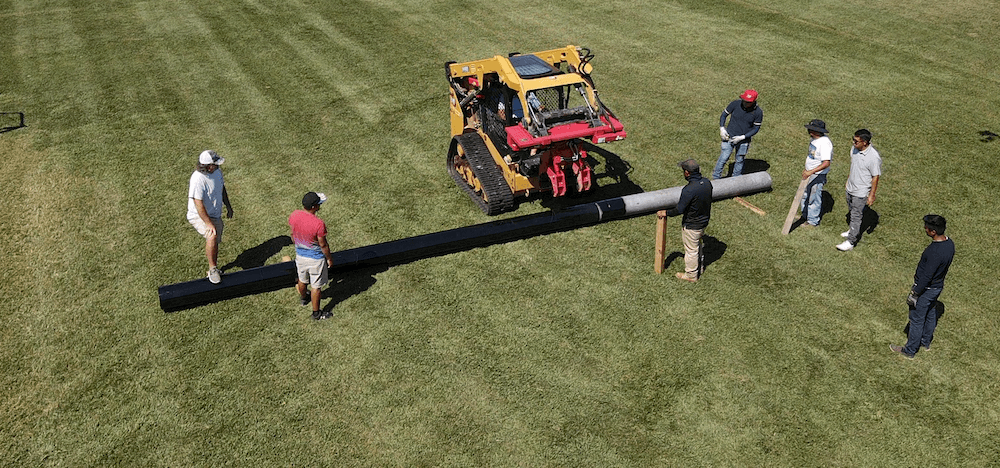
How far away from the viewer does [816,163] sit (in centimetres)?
1056

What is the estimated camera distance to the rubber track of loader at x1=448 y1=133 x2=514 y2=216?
36.6 feet

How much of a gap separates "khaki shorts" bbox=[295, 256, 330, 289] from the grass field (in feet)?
1.98

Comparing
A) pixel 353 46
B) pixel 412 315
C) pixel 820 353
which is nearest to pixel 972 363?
pixel 820 353

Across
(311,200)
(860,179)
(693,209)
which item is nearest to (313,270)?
(311,200)

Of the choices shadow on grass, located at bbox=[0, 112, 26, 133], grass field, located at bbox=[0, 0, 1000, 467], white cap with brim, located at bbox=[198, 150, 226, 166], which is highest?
white cap with brim, located at bbox=[198, 150, 226, 166]

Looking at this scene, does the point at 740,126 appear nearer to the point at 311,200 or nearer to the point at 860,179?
the point at 860,179

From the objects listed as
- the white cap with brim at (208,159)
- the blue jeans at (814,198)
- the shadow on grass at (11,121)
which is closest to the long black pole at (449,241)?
the blue jeans at (814,198)

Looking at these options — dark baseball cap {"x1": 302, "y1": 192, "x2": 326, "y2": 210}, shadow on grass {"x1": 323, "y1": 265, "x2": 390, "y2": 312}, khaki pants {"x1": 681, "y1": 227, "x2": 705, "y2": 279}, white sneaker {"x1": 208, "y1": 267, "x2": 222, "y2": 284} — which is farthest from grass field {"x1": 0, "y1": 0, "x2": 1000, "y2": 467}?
dark baseball cap {"x1": 302, "y1": 192, "x2": 326, "y2": 210}

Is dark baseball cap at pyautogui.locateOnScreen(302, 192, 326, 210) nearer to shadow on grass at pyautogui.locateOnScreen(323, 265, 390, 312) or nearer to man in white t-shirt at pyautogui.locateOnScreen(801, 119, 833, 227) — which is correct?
shadow on grass at pyautogui.locateOnScreen(323, 265, 390, 312)

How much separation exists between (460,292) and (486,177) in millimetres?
2437

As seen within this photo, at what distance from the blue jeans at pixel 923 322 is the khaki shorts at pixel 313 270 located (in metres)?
7.21

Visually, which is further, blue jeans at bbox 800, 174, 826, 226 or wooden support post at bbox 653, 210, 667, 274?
blue jeans at bbox 800, 174, 826, 226

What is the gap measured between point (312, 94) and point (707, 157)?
913cm

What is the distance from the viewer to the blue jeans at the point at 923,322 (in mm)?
7910
